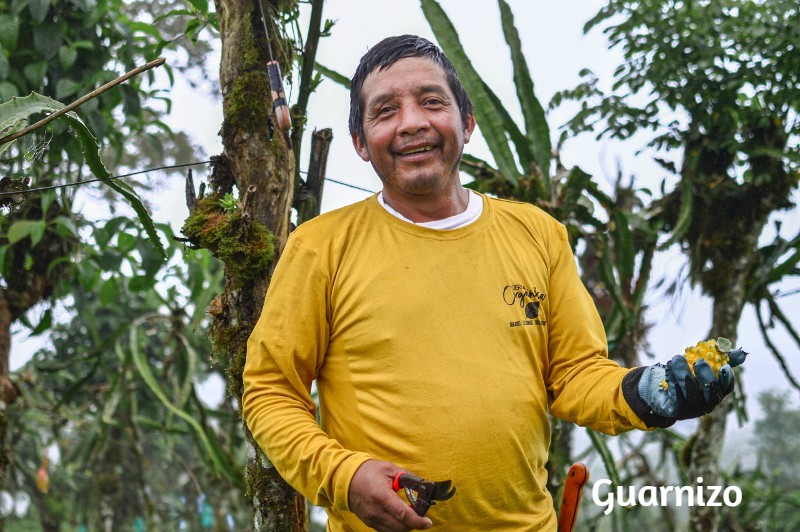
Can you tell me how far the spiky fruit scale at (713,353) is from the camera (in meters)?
1.41

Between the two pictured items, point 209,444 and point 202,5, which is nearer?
point 202,5

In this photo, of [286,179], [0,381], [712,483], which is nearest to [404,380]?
→ [286,179]

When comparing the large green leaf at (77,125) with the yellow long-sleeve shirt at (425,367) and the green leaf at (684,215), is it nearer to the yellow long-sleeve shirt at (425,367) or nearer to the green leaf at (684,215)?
the yellow long-sleeve shirt at (425,367)

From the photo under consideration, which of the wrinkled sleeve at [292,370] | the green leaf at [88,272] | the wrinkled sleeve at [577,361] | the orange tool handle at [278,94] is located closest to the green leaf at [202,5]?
the orange tool handle at [278,94]

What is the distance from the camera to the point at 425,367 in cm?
162

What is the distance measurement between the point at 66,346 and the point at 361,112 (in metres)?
5.89

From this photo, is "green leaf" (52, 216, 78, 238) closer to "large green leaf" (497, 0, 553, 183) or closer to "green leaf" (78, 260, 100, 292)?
"green leaf" (78, 260, 100, 292)

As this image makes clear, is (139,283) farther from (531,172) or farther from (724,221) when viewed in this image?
(724,221)

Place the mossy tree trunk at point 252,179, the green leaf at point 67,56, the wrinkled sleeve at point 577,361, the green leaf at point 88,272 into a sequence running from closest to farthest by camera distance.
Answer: the wrinkled sleeve at point 577,361 < the mossy tree trunk at point 252,179 < the green leaf at point 67,56 < the green leaf at point 88,272

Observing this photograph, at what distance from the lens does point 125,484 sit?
841cm

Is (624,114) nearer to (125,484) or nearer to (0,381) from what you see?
(0,381)

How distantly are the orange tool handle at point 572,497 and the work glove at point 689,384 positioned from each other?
0.32 metres

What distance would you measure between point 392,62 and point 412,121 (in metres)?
0.16

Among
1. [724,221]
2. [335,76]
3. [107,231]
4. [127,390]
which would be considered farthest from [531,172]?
[127,390]
